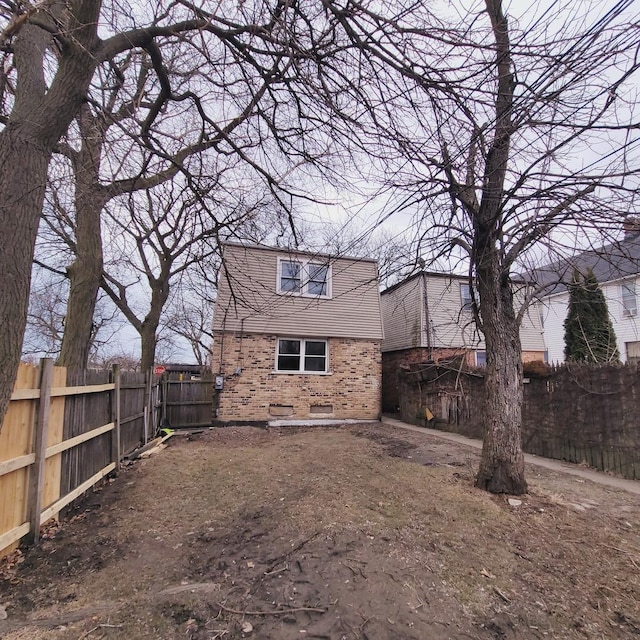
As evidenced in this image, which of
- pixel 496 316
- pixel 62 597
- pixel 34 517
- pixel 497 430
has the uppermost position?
pixel 496 316

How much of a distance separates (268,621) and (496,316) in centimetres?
421

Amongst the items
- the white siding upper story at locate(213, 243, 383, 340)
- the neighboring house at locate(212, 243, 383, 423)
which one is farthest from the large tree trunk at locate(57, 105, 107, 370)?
the neighboring house at locate(212, 243, 383, 423)

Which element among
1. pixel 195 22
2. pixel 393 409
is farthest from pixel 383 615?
pixel 393 409

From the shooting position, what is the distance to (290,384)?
38.4ft

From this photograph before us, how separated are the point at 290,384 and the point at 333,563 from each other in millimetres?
8732

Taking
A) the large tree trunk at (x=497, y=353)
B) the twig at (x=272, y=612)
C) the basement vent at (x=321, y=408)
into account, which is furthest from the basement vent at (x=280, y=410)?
the twig at (x=272, y=612)

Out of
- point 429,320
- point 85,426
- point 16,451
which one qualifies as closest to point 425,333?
point 429,320

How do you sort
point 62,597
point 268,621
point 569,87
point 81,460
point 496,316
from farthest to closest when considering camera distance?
point 496,316
point 81,460
point 569,87
point 62,597
point 268,621

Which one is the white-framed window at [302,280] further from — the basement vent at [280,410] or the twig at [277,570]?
the twig at [277,570]

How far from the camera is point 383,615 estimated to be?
2.38m

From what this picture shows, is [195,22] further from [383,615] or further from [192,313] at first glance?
[192,313]

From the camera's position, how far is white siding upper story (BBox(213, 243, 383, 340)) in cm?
1138

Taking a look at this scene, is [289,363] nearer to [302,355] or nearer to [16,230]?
[302,355]

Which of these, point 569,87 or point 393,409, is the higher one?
point 569,87
